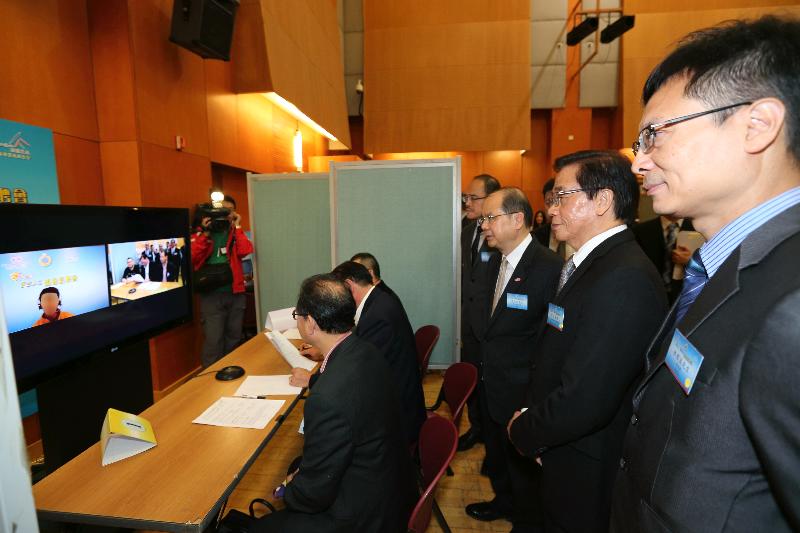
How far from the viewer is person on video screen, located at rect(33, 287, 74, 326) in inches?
59.3

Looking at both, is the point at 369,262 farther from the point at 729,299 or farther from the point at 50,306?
the point at 729,299

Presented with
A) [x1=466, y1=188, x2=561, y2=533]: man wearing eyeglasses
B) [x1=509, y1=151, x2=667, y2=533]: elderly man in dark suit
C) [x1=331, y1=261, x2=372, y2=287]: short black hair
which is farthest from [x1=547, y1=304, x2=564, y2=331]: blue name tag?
[x1=331, y1=261, x2=372, y2=287]: short black hair

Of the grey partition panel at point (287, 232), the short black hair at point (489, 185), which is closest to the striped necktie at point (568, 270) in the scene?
the short black hair at point (489, 185)

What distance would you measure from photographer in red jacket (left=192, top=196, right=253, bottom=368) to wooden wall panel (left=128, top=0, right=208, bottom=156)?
701 millimetres

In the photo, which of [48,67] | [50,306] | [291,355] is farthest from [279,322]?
[48,67]

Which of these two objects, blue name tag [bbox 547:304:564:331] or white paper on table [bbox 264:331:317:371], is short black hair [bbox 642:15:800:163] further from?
white paper on table [bbox 264:331:317:371]

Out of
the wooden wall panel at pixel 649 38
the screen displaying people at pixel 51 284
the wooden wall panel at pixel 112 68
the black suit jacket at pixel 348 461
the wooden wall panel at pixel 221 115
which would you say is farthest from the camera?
the wooden wall panel at pixel 649 38

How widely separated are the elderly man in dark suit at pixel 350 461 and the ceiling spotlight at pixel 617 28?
6.94 meters

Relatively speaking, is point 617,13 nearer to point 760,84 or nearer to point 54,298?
point 760,84

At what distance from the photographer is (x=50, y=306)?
1536 mm

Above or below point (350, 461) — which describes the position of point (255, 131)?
Result: above

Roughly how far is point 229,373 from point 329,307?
2.82ft

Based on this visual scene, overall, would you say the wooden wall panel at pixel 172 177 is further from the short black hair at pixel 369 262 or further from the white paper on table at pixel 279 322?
the short black hair at pixel 369 262

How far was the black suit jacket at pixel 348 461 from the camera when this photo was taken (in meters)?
1.22
